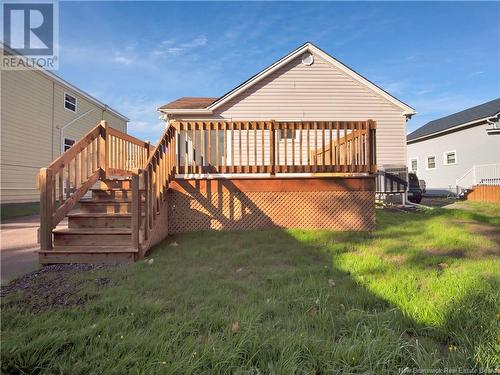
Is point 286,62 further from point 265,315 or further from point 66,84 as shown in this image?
point 66,84

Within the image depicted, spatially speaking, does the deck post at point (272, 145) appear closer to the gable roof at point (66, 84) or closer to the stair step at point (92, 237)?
the stair step at point (92, 237)

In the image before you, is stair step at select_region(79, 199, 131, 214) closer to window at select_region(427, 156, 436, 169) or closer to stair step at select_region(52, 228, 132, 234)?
stair step at select_region(52, 228, 132, 234)

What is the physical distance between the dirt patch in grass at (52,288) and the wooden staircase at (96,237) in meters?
0.17

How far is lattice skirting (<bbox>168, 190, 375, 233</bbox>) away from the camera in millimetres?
5180

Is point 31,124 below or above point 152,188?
above

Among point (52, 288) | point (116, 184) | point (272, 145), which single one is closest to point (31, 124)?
point (116, 184)

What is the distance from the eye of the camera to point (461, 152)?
17.3 m

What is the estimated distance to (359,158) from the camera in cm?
532

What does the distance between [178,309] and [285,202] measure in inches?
133

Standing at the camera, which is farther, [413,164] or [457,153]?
[413,164]

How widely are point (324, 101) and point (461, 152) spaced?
1243 cm

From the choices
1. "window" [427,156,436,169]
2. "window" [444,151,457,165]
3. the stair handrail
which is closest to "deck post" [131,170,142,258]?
the stair handrail

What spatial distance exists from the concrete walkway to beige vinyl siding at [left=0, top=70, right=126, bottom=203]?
6.47 meters

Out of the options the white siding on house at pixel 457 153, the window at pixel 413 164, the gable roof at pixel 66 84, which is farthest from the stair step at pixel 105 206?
the window at pixel 413 164
